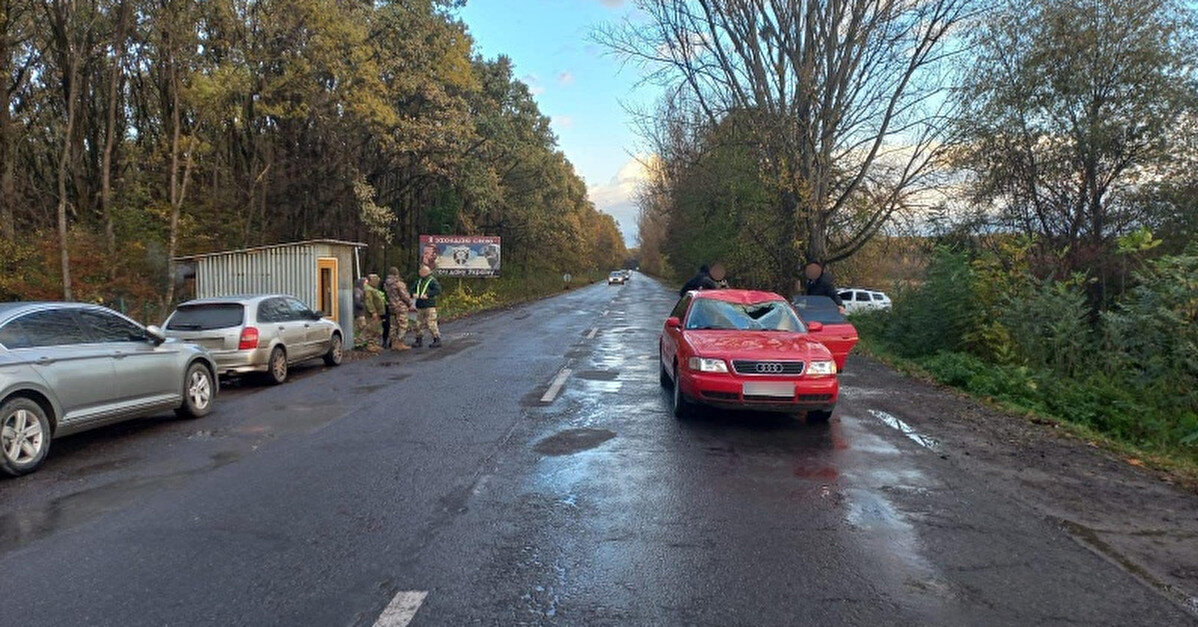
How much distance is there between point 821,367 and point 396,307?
11.3m

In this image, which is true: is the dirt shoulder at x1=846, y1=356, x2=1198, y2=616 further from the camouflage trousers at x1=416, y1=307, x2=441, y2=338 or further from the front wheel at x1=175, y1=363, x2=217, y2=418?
the camouflage trousers at x1=416, y1=307, x2=441, y2=338

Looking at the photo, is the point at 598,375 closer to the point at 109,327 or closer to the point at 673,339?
the point at 673,339

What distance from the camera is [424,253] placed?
114ft

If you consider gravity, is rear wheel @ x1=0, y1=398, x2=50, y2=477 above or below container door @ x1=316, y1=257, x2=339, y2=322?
below

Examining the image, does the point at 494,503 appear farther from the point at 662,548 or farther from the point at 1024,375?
the point at 1024,375

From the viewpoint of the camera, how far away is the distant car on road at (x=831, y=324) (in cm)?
1183

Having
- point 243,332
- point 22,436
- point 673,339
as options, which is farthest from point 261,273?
point 673,339

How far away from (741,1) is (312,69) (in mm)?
13946

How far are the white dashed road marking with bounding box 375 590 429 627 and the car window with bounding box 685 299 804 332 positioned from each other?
5731mm

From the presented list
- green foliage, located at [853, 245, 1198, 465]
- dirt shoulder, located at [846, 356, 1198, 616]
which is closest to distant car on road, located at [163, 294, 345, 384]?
dirt shoulder, located at [846, 356, 1198, 616]

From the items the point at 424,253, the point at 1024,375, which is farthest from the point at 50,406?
the point at 424,253

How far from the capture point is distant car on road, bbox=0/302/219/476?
6.32 meters

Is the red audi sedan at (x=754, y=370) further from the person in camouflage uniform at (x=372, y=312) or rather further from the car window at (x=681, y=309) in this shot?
the person in camouflage uniform at (x=372, y=312)

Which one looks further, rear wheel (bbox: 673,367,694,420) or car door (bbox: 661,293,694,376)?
car door (bbox: 661,293,694,376)
